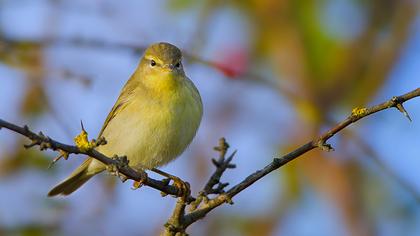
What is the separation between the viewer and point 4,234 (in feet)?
14.1

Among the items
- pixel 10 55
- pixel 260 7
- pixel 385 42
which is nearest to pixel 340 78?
pixel 385 42

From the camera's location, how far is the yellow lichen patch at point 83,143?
2.32 metres

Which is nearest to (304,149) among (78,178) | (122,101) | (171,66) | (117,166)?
(117,166)

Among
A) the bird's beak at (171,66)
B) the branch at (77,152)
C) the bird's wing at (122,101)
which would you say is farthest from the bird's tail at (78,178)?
the branch at (77,152)

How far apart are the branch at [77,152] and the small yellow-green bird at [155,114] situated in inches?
46.9

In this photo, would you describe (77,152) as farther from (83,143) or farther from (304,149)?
(304,149)

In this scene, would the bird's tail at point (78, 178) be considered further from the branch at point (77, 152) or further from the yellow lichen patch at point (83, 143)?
the yellow lichen patch at point (83, 143)

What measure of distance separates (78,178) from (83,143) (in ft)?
8.80

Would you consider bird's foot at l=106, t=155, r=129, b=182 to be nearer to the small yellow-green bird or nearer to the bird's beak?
the small yellow-green bird

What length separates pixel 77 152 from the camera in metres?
2.27

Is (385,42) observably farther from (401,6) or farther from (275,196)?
(275,196)

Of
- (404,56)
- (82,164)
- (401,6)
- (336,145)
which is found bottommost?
(82,164)

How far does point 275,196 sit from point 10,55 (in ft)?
7.25

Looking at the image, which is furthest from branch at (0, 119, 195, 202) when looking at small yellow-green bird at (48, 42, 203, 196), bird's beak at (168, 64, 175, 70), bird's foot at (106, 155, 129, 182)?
bird's beak at (168, 64, 175, 70)
